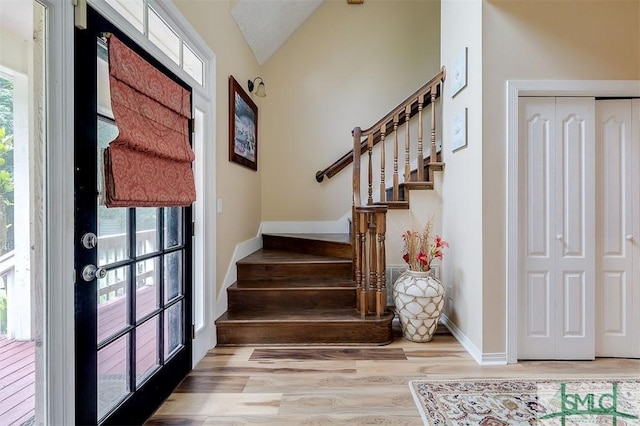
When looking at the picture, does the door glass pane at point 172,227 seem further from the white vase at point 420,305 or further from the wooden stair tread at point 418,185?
the wooden stair tread at point 418,185

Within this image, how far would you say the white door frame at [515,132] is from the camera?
7.63ft

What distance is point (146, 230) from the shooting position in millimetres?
1768

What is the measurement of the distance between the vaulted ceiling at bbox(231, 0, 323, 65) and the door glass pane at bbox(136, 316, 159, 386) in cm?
281

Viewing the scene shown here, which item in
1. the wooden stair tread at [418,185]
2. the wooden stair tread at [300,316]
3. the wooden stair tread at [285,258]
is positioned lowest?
the wooden stair tread at [300,316]

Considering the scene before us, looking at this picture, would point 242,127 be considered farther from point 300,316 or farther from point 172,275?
point 300,316

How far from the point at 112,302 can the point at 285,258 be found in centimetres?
192

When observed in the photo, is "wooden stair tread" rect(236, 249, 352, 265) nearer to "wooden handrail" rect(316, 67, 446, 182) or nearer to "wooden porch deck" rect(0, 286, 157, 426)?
"wooden handrail" rect(316, 67, 446, 182)

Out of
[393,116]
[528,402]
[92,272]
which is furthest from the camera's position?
[393,116]

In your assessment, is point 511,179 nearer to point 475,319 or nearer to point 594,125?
point 594,125

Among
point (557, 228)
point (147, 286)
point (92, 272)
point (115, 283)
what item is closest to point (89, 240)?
point (92, 272)

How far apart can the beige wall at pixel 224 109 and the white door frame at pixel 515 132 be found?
2.31 metres

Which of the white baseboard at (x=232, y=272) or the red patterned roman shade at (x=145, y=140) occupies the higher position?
the red patterned roman shade at (x=145, y=140)

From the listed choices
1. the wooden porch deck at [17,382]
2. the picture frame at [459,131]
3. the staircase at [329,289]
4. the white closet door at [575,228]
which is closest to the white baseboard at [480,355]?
the white closet door at [575,228]

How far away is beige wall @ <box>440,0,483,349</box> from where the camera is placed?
2402 mm
